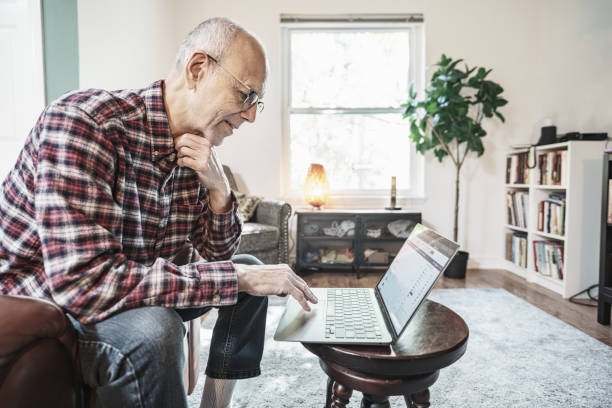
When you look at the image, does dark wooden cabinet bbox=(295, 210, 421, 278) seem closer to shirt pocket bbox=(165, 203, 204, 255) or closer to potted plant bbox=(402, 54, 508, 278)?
potted plant bbox=(402, 54, 508, 278)

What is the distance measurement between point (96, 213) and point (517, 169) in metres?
3.34

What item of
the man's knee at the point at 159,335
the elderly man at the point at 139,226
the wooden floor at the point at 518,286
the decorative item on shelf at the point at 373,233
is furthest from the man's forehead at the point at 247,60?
the decorative item on shelf at the point at 373,233

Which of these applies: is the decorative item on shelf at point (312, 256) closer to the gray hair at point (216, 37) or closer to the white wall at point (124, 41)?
the white wall at point (124, 41)

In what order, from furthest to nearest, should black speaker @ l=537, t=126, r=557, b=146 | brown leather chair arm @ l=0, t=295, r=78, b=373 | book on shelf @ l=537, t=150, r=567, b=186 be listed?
black speaker @ l=537, t=126, r=557, b=146, book on shelf @ l=537, t=150, r=567, b=186, brown leather chair arm @ l=0, t=295, r=78, b=373

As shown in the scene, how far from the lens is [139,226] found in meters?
0.77

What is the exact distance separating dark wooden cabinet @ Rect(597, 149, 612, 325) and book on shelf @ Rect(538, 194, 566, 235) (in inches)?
22.8

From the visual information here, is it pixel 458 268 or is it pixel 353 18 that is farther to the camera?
pixel 353 18

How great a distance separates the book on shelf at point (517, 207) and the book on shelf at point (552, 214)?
0.24 meters

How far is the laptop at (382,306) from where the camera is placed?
0.70 meters

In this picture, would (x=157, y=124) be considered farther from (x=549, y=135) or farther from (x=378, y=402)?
(x=549, y=135)

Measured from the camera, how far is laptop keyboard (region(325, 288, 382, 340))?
2.39ft

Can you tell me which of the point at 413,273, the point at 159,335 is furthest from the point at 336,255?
the point at 159,335

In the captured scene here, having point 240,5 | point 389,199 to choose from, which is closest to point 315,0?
point 240,5

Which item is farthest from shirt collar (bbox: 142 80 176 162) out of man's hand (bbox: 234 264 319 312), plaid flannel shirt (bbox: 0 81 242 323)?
man's hand (bbox: 234 264 319 312)
